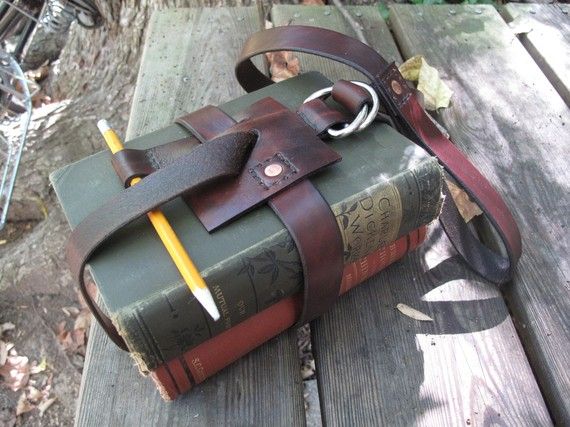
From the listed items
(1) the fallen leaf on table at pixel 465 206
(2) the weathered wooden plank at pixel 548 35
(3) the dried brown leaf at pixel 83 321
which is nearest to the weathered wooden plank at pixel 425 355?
(1) the fallen leaf on table at pixel 465 206

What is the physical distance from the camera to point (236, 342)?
737mm

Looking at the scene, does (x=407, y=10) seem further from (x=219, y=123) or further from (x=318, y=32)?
(x=219, y=123)

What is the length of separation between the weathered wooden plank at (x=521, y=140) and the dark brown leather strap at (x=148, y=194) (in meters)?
0.56

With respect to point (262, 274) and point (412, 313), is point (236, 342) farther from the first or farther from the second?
point (412, 313)

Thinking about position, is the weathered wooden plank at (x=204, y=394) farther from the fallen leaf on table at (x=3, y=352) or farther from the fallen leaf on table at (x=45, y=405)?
the fallen leaf on table at (x=3, y=352)

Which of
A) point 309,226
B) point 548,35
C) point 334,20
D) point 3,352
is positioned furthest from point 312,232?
point 3,352

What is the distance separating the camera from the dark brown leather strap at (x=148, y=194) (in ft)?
2.07

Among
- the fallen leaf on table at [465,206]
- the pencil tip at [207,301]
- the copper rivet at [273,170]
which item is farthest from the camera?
the fallen leaf on table at [465,206]

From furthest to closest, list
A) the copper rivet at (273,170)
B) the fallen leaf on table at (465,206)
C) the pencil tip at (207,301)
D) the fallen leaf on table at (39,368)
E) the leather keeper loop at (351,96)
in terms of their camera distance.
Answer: the fallen leaf on table at (39,368), the fallen leaf on table at (465,206), the leather keeper loop at (351,96), the copper rivet at (273,170), the pencil tip at (207,301)

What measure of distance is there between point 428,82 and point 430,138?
0.36 meters

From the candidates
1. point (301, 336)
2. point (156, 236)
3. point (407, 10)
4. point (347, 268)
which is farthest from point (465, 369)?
point (407, 10)

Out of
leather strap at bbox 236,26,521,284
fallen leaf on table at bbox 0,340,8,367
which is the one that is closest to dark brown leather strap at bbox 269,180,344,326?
leather strap at bbox 236,26,521,284

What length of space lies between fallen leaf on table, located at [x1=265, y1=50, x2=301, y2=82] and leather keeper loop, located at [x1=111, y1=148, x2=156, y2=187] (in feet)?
2.02

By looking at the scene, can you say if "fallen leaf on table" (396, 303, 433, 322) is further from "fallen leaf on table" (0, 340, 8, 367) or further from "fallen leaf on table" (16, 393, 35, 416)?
"fallen leaf on table" (0, 340, 8, 367)
